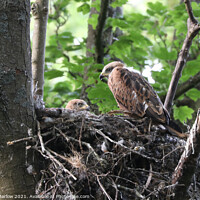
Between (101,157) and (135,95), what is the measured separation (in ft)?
4.79

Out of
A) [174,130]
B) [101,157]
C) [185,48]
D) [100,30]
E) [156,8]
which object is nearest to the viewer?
[101,157]

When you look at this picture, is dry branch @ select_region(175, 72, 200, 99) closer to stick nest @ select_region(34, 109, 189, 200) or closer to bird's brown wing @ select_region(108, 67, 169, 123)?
bird's brown wing @ select_region(108, 67, 169, 123)

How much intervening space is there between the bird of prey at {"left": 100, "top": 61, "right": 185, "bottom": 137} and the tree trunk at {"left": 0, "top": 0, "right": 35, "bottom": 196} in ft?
6.41

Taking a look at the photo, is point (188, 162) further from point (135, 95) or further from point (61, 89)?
point (61, 89)

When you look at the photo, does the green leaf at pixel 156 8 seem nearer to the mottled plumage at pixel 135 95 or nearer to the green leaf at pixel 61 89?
the mottled plumage at pixel 135 95

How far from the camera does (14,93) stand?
108 inches

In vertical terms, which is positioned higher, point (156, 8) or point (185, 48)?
point (156, 8)

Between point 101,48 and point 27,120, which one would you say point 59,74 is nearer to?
point 101,48

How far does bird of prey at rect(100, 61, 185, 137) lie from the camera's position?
4.14m

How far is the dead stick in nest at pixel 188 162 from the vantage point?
2654 mm

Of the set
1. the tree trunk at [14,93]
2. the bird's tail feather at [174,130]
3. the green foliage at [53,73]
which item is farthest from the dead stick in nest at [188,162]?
the green foliage at [53,73]

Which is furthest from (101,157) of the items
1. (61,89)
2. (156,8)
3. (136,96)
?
(156,8)

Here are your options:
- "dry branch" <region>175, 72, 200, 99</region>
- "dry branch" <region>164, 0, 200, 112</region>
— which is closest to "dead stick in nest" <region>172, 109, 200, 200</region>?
"dry branch" <region>164, 0, 200, 112</region>


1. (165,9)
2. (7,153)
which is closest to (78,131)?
(7,153)
